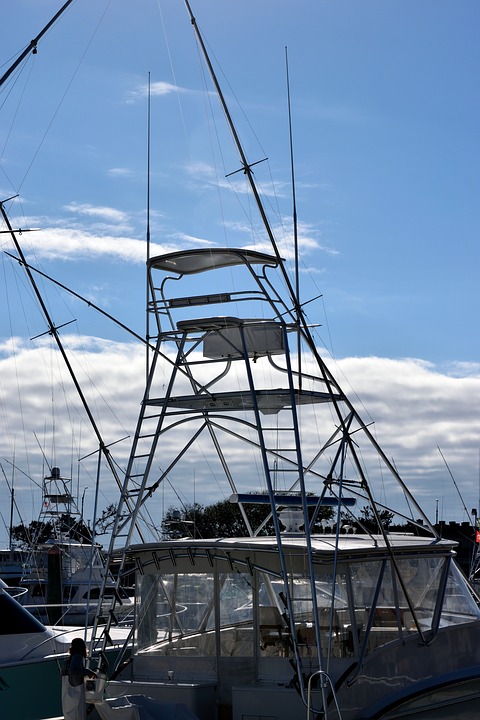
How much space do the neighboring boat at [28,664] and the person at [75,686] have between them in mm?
5705

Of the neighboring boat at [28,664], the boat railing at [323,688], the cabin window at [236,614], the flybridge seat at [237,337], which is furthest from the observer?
the neighboring boat at [28,664]

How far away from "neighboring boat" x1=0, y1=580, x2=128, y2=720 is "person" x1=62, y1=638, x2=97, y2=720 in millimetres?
5705

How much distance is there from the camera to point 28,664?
1802 cm

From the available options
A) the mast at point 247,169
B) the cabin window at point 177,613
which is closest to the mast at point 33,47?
the mast at point 247,169

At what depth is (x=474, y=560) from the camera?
39469 mm

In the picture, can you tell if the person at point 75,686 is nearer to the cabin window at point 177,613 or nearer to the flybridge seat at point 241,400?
the cabin window at point 177,613

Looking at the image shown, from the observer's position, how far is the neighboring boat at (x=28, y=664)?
696 inches

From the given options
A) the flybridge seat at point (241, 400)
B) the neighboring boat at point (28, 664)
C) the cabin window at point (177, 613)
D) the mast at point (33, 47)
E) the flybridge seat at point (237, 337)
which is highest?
the mast at point (33, 47)

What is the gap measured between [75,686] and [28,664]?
660 cm

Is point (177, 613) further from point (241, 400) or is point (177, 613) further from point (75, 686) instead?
point (241, 400)

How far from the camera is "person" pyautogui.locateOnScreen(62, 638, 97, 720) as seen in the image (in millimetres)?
11859

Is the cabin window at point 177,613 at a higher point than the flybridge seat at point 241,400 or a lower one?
lower

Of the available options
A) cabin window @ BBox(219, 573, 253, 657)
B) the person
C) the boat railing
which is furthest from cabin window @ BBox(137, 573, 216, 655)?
the person

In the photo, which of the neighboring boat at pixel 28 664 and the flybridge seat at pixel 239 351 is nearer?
the flybridge seat at pixel 239 351
